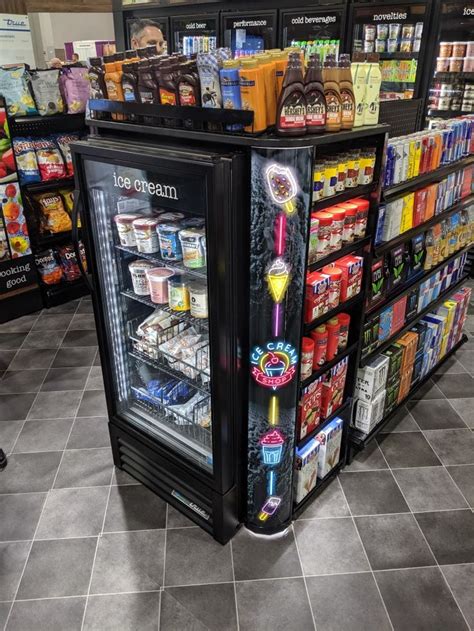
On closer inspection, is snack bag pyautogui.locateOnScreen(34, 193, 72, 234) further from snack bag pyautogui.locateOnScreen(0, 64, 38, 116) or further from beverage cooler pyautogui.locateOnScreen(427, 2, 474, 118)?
beverage cooler pyautogui.locateOnScreen(427, 2, 474, 118)

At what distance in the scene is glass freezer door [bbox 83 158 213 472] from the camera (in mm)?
2154

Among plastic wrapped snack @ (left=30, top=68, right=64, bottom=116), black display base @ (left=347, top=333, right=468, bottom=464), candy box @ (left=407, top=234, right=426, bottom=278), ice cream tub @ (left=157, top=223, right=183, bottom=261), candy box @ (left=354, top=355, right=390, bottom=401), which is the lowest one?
black display base @ (left=347, top=333, right=468, bottom=464)

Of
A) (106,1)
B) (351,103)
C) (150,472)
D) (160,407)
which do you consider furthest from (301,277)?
(106,1)

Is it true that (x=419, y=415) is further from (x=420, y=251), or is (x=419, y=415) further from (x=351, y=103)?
(x=351, y=103)

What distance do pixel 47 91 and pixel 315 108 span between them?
140 inches

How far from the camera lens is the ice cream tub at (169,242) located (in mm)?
2188

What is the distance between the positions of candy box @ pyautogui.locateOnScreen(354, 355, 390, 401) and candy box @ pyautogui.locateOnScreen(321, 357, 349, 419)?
225mm

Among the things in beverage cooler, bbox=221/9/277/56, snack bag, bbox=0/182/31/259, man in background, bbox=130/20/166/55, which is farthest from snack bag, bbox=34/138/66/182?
beverage cooler, bbox=221/9/277/56

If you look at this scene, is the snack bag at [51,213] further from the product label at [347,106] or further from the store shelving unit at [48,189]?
the product label at [347,106]

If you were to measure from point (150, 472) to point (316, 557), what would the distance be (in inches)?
37.5

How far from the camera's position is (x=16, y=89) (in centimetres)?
433

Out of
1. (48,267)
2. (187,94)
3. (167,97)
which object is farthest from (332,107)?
(48,267)

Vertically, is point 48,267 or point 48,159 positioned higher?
point 48,159

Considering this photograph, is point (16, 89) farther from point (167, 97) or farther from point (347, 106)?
point (347, 106)
